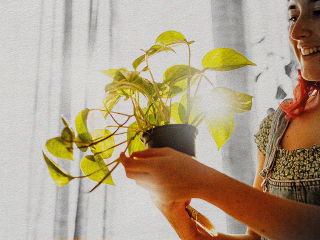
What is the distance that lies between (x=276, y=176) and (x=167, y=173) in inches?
18.2

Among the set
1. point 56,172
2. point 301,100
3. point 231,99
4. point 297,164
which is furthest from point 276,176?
point 56,172

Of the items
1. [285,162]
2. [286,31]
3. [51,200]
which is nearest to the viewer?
[285,162]

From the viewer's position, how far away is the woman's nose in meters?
0.56

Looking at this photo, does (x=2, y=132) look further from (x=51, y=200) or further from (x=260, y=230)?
(x=260, y=230)

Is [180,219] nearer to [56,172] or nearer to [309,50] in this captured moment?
[56,172]

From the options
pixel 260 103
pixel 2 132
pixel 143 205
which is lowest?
pixel 143 205

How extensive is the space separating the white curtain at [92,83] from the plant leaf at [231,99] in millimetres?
752

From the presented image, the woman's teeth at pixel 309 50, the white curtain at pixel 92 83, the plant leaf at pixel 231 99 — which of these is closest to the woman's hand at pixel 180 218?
the plant leaf at pixel 231 99

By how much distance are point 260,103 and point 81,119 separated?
1031 mm

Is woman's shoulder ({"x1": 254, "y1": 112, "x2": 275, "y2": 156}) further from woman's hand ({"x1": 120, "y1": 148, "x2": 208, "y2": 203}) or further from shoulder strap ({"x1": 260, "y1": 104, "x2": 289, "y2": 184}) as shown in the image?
woman's hand ({"x1": 120, "y1": 148, "x2": 208, "y2": 203})

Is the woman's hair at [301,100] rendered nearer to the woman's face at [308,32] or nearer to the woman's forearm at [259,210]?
the woman's face at [308,32]

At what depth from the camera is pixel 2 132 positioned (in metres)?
1.19

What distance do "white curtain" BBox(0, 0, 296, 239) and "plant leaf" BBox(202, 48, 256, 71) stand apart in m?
0.79

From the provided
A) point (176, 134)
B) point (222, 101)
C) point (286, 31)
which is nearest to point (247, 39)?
point (286, 31)
